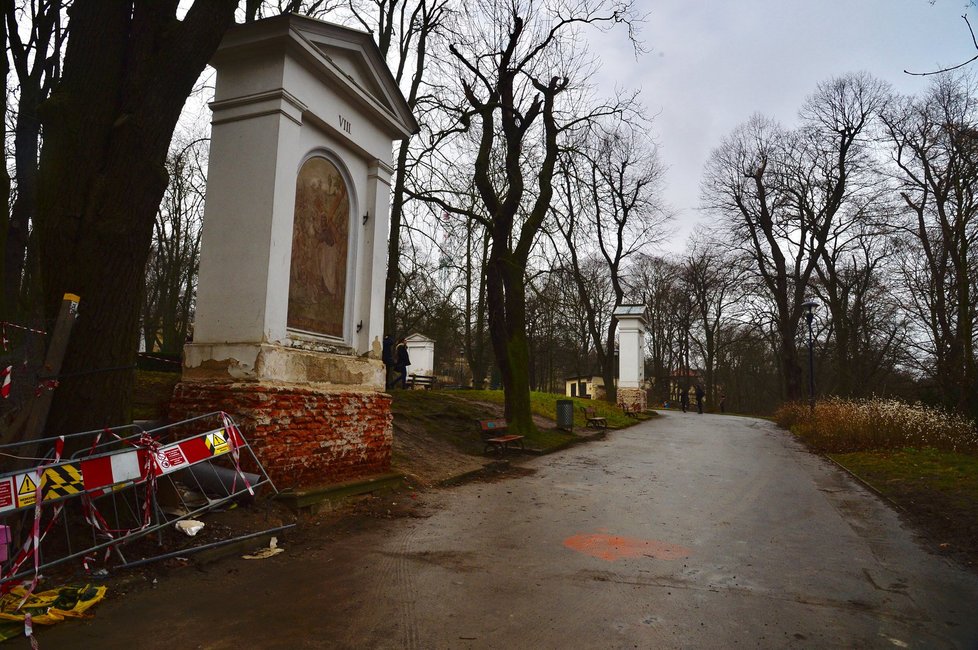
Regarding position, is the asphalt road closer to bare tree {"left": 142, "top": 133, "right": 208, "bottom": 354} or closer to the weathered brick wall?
the weathered brick wall

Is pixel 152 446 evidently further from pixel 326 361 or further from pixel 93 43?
pixel 93 43

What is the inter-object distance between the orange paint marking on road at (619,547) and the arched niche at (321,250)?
13.5 ft

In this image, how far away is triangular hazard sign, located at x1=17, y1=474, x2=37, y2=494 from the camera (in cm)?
414

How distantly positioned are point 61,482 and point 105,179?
8.43 ft

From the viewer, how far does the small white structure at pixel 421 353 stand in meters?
33.8

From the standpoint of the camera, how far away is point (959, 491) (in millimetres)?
9398

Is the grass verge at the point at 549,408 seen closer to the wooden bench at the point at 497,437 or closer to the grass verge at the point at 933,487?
the wooden bench at the point at 497,437

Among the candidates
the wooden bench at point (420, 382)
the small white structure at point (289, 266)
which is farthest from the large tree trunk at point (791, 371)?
the small white structure at point (289, 266)

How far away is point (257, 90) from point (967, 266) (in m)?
24.1

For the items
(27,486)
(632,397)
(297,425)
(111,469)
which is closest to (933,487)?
(297,425)

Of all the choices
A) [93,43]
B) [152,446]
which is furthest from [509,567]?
[93,43]

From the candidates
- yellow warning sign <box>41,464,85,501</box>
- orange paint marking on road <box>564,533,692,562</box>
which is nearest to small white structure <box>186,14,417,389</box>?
yellow warning sign <box>41,464,85,501</box>

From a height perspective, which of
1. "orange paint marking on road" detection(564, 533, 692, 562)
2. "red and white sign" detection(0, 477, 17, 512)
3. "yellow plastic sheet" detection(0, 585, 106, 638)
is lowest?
"orange paint marking on road" detection(564, 533, 692, 562)

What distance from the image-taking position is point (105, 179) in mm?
5445
